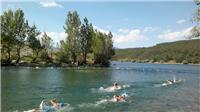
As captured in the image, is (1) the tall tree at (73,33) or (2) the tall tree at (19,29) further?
(1) the tall tree at (73,33)

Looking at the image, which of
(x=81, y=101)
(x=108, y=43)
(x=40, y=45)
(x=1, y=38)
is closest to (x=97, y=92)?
(x=81, y=101)

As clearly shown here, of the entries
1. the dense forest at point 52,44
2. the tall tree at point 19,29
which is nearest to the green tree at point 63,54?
the dense forest at point 52,44

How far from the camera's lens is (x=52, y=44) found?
12700 cm

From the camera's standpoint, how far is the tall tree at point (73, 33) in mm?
116806

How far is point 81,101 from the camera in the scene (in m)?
37.2

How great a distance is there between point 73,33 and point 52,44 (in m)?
13.7

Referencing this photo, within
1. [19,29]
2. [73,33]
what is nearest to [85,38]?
[73,33]

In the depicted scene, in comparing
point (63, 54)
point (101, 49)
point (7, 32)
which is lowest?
point (63, 54)

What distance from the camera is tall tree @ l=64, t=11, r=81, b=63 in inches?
4599

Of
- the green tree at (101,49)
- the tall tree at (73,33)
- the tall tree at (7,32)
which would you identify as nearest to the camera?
the tall tree at (7,32)

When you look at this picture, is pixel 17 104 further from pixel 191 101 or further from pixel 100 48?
pixel 100 48

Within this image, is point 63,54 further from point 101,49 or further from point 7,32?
point 7,32

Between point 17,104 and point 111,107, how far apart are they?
9.71m

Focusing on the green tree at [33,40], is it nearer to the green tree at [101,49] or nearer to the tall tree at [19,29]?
the tall tree at [19,29]
